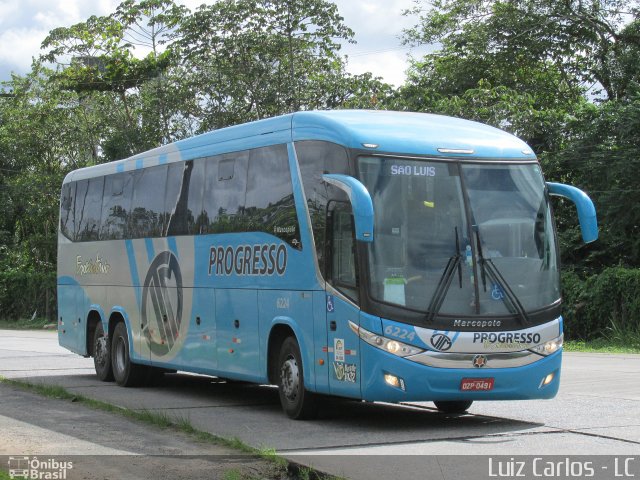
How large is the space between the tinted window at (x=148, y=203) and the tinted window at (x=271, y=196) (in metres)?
3.11

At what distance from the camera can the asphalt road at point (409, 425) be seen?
952 centimetres

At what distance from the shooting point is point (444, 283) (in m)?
11.3

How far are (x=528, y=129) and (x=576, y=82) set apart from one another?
241 inches

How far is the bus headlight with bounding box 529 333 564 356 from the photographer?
457 inches

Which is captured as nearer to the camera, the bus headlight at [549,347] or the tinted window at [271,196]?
the bus headlight at [549,347]

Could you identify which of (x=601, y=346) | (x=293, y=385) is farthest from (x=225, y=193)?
(x=601, y=346)

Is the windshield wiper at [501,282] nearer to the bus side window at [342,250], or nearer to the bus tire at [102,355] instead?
the bus side window at [342,250]

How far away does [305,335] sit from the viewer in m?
12.3

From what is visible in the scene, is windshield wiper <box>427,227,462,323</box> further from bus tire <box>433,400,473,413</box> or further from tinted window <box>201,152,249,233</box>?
tinted window <box>201,152,249,233</box>

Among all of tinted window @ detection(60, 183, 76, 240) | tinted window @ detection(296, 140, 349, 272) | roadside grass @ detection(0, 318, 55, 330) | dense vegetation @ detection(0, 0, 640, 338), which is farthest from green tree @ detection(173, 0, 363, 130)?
tinted window @ detection(296, 140, 349, 272)

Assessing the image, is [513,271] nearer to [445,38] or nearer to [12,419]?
[12,419]

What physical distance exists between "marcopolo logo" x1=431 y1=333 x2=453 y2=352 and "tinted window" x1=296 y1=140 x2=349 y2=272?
1544 millimetres

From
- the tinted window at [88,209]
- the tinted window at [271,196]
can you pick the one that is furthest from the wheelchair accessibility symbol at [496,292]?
the tinted window at [88,209]

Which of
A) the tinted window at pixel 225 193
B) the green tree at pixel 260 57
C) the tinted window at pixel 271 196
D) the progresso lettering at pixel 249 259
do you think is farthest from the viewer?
the green tree at pixel 260 57
